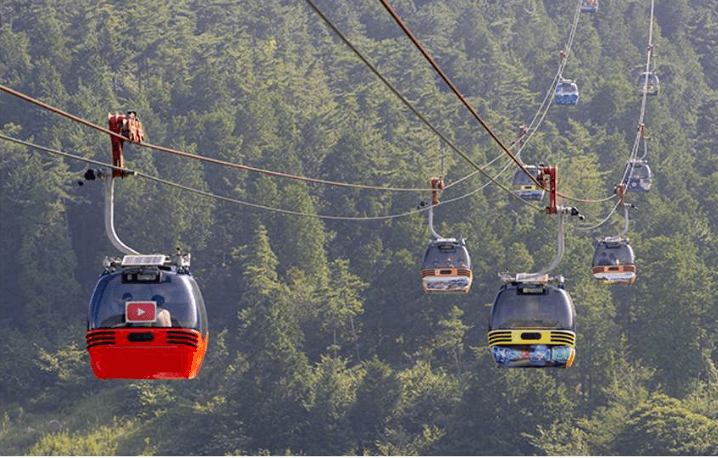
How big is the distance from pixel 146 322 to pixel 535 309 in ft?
30.3

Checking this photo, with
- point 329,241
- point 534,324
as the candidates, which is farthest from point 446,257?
point 329,241

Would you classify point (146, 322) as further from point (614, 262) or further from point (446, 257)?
point (614, 262)

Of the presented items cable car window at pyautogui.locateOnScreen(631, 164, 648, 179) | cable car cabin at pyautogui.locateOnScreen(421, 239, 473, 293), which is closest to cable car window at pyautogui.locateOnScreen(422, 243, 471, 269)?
cable car cabin at pyautogui.locateOnScreen(421, 239, 473, 293)

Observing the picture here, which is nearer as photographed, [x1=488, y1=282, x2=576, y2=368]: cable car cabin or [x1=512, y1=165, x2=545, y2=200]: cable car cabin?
[x1=488, y1=282, x2=576, y2=368]: cable car cabin

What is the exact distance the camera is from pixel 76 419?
5039 inches

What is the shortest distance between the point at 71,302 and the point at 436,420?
31315mm

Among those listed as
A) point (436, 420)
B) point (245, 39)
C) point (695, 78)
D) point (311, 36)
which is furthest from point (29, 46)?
point (695, 78)

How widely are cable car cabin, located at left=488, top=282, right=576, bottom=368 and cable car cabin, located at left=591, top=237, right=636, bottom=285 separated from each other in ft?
93.4

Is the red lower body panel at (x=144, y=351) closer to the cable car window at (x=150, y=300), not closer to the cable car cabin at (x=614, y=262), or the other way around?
the cable car window at (x=150, y=300)

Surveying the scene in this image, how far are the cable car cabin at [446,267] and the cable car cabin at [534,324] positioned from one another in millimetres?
18407

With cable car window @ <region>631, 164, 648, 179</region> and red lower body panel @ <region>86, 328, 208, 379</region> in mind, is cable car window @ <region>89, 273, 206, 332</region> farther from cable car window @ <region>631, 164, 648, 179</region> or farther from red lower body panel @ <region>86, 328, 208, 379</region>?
cable car window @ <region>631, 164, 648, 179</region>

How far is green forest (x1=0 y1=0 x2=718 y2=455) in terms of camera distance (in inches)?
4857

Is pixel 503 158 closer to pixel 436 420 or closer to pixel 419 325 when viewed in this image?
pixel 419 325

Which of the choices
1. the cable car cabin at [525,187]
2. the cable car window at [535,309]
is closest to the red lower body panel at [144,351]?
the cable car window at [535,309]
